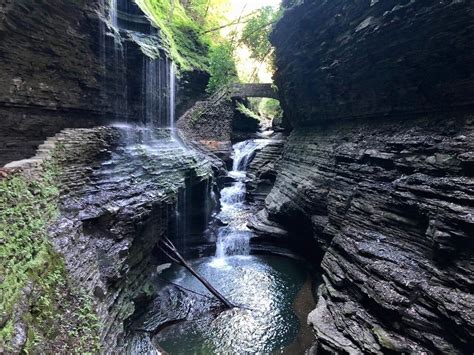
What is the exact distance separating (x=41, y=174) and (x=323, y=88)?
12.6m

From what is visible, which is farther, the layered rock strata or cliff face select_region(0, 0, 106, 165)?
cliff face select_region(0, 0, 106, 165)

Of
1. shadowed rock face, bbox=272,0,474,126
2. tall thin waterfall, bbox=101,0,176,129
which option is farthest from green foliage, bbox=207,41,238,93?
shadowed rock face, bbox=272,0,474,126

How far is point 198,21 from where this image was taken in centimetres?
3528

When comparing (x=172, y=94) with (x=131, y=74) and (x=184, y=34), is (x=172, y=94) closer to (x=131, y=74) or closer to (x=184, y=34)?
(x=131, y=74)

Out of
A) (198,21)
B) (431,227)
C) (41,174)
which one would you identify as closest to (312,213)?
(431,227)

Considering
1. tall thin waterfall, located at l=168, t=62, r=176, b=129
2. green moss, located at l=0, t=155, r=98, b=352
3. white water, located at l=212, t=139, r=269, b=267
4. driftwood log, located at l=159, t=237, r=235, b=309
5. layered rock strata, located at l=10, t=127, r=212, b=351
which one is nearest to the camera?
green moss, located at l=0, t=155, r=98, b=352

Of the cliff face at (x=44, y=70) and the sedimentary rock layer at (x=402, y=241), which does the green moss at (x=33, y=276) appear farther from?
the sedimentary rock layer at (x=402, y=241)

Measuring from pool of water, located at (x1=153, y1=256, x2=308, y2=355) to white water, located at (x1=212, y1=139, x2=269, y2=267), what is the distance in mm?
724

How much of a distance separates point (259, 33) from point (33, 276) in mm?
27301

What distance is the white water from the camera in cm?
1585

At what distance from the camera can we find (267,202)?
17.5 meters

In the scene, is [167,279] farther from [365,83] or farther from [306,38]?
[306,38]

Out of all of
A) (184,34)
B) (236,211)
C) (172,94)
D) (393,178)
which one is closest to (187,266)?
(393,178)

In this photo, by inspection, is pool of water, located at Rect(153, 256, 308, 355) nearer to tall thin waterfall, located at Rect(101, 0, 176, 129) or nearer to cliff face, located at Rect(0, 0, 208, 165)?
cliff face, located at Rect(0, 0, 208, 165)
